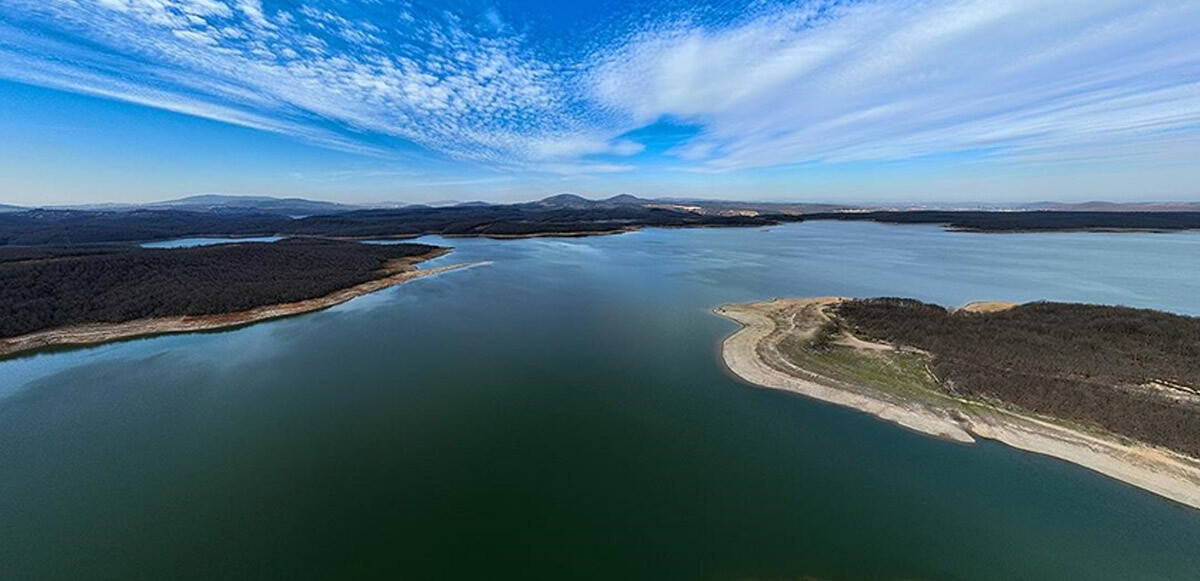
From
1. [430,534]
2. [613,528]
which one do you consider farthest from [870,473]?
[430,534]

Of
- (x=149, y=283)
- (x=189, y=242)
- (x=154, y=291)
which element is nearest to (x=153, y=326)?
(x=154, y=291)

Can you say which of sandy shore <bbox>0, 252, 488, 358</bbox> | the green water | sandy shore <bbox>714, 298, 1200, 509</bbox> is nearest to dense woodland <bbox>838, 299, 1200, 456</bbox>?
sandy shore <bbox>714, 298, 1200, 509</bbox>

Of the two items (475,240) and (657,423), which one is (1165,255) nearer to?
(657,423)

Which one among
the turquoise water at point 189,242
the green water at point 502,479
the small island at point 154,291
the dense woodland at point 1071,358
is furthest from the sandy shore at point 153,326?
the turquoise water at point 189,242

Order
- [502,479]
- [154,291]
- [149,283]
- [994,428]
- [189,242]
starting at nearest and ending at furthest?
[502,479] < [994,428] < [154,291] < [149,283] < [189,242]

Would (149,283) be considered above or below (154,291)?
above

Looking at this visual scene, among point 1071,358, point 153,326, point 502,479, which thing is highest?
point 1071,358

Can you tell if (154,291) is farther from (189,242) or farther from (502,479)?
(189,242)

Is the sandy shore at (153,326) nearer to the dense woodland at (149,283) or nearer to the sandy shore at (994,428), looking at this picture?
the dense woodland at (149,283)
